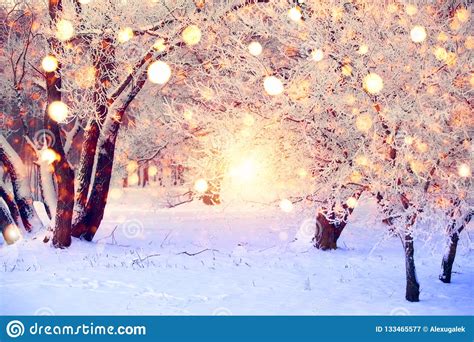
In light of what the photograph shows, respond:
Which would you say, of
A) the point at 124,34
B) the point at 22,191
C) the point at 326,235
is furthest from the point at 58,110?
the point at 326,235

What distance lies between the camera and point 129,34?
10.7 meters

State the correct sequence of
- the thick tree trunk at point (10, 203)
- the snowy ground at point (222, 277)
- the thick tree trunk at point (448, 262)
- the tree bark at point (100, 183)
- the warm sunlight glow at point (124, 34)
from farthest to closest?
the thick tree trunk at point (10, 203), the tree bark at point (100, 183), the warm sunlight glow at point (124, 34), the thick tree trunk at point (448, 262), the snowy ground at point (222, 277)

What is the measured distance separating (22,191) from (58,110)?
10.7 feet

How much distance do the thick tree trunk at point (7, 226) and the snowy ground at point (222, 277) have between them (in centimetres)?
94

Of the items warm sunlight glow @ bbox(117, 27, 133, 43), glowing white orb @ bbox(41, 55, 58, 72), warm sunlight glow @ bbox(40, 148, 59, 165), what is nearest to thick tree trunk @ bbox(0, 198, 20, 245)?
warm sunlight glow @ bbox(40, 148, 59, 165)

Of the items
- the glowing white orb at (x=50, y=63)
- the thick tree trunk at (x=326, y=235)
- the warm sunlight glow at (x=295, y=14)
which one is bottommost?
the thick tree trunk at (x=326, y=235)

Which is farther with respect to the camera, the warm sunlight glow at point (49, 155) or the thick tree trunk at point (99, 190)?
the thick tree trunk at point (99, 190)

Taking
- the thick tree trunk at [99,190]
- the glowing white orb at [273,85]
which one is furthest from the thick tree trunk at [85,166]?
the glowing white orb at [273,85]

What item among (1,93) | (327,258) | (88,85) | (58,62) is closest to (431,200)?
(327,258)

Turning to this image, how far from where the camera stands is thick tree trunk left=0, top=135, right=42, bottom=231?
1338cm

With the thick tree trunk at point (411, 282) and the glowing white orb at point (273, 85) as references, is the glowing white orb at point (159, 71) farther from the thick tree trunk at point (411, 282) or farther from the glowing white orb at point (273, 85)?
the thick tree trunk at point (411, 282)

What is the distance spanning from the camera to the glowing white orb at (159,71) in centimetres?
1174

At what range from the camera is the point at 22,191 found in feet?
45.0

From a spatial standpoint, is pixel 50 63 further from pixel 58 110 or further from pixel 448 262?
pixel 448 262
